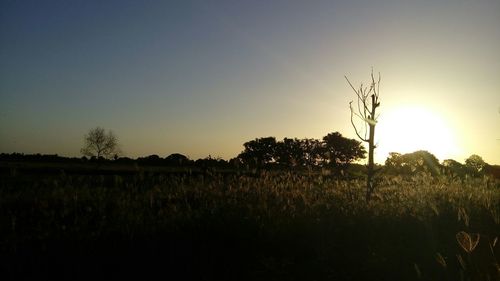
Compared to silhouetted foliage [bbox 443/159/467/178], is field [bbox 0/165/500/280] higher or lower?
lower

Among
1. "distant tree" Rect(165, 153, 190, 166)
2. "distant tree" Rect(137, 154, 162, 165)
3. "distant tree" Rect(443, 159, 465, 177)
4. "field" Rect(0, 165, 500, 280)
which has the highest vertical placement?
"distant tree" Rect(137, 154, 162, 165)

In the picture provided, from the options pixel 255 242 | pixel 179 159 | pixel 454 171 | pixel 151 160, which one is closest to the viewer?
pixel 255 242

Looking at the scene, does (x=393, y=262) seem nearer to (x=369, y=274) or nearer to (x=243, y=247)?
(x=369, y=274)

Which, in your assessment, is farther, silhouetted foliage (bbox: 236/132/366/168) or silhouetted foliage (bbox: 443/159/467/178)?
silhouetted foliage (bbox: 236/132/366/168)

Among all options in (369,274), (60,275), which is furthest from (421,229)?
(60,275)

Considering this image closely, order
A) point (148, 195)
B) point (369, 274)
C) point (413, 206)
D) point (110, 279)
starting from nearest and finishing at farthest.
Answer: point (110, 279) → point (369, 274) → point (148, 195) → point (413, 206)

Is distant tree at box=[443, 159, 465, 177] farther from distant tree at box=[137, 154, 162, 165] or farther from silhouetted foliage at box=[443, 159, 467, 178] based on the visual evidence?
distant tree at box=[137, 154, 162, 165]

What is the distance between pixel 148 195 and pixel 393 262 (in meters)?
4.39

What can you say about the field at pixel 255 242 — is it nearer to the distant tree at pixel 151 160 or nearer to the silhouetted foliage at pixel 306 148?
the distant tree at pixel 151 160

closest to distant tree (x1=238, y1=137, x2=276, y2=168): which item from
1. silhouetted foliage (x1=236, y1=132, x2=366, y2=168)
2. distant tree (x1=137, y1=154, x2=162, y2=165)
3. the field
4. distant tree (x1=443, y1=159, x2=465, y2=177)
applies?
silhouetted foliage (x1=236, y1=132, x2=366, y2=168)

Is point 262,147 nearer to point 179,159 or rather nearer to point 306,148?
point 306,148

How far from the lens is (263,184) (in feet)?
30.3

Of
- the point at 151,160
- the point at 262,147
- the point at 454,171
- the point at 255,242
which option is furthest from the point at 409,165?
the point at 262,147

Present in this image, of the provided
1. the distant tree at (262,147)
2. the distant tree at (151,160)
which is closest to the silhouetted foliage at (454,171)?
the distant tree at (151,160)
